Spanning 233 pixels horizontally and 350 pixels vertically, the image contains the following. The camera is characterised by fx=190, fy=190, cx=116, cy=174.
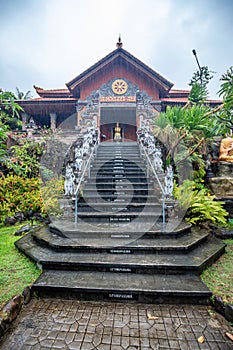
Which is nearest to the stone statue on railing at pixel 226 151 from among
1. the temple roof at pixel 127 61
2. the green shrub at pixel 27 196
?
the temple roof at pixel 127 61

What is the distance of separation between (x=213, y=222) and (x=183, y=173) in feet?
8.30

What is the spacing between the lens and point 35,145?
8359mm

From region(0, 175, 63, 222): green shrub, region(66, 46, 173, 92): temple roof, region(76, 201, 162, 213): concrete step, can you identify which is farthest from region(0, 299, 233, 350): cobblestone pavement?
region(66, 46, 173, 92): temple roof

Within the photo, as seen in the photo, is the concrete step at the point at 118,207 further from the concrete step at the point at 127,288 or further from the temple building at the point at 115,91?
the temple building at the point at 115,91

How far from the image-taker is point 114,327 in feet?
7.25

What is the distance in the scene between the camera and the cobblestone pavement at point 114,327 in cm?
200

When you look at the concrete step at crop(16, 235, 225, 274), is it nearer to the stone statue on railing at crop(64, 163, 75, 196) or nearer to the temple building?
the stone statue on railing at crop(64, 163, 75, 196)

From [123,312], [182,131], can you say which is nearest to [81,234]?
[123,312]

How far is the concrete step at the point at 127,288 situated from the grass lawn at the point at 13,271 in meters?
0.24

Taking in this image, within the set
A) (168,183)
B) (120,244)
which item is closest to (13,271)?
(120,244)

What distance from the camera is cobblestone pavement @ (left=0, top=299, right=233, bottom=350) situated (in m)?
2.00

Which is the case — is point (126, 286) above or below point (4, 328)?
above

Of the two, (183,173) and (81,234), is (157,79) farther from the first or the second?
(81,234)

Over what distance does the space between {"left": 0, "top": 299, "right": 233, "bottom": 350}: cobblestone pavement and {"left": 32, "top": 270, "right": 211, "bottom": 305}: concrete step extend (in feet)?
0.30
